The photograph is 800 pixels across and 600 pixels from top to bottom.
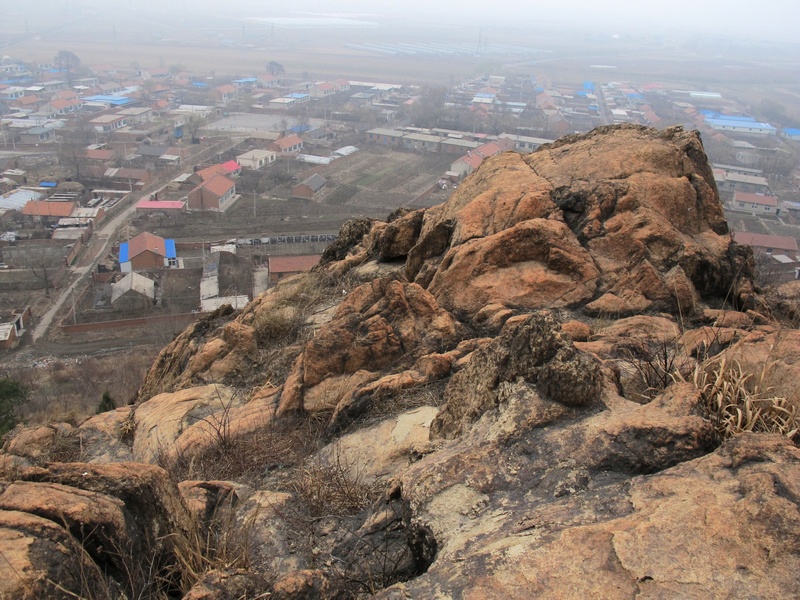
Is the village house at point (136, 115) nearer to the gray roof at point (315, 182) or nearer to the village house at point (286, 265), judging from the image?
the gray roof at point (315, 182)

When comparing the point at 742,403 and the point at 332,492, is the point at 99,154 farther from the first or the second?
the point at 742,403

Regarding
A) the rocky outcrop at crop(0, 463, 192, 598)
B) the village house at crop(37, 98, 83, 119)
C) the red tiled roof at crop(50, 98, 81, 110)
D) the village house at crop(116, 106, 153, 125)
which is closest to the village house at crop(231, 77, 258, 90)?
the village house at crop(116, 106, 153, 125)

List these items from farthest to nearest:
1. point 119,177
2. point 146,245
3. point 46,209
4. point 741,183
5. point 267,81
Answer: point 267,81 → point 741,183 → point 119,177 → point 46,209 → point 146,245

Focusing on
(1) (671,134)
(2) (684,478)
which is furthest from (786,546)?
(1) (671,134)

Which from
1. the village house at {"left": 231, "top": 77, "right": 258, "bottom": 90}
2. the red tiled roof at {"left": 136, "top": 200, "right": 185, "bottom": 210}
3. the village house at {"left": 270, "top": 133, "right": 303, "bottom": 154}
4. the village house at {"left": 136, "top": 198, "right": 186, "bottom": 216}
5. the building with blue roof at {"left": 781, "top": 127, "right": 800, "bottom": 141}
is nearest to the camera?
the village house at {"left": 136, "top": 198, "right": 186, "bottom": 216}

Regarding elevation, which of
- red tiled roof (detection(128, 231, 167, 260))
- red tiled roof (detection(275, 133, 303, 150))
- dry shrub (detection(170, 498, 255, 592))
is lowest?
red tiled roof (detection(128, 231, 167, 260))

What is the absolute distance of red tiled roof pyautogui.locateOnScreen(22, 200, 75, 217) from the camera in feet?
125

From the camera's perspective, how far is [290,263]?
2959 cm

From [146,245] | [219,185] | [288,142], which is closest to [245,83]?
[288,142]

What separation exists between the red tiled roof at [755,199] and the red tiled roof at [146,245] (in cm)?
3696

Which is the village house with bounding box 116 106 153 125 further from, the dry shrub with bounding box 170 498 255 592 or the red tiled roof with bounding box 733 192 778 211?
the dry shrub with bounding box 170 498 255 592

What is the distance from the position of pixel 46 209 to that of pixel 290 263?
18697 mm

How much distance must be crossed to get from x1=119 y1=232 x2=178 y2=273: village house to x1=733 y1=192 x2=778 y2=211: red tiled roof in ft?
120

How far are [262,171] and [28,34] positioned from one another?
5101 inches
